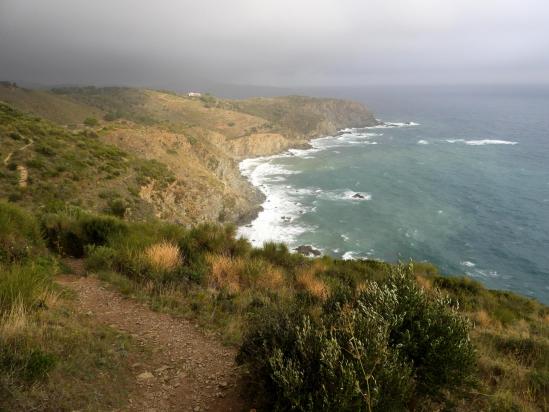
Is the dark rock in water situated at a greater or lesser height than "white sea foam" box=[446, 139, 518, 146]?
lesser

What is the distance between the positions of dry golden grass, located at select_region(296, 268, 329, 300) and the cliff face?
77.1ft

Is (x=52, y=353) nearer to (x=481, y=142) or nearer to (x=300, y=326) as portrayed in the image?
(x=300, y=326)

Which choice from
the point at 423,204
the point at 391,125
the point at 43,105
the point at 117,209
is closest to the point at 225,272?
the point at 117,209

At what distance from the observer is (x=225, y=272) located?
10.3m

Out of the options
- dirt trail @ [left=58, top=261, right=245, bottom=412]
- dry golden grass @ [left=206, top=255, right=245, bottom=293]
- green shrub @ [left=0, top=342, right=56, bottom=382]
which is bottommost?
dry golden grass @ [left=206, top=255, right=245, bottom=293]

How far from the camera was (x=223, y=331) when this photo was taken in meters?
6.93

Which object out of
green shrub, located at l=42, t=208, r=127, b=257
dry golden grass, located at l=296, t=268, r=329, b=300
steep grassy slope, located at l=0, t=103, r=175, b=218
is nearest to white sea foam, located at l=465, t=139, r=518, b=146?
steep grassy slope, located at l=0, t=103, r=175, b=218

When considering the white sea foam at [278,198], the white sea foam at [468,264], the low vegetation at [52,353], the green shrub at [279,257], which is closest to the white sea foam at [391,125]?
the white sea foam at [278,198]

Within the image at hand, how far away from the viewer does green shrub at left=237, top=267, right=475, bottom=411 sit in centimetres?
392

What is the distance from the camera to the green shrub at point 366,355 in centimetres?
392

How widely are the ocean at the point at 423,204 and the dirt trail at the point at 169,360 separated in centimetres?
2865

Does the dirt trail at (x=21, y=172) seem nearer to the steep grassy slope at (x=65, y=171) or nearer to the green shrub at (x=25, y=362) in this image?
the steep grassy slope at (x=65, y=171)

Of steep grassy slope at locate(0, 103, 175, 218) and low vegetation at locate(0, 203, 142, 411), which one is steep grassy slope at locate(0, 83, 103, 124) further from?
low vegetation at locate(0, 203, 142, 411)

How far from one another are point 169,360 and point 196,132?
7226cm
